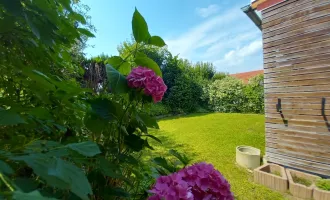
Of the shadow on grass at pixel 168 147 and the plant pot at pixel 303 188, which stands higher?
the shadow on grass at pixel 168 147

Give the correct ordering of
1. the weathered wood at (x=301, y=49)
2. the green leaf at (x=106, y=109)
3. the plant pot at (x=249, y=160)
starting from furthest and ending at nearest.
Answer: the plant pot at (x=249, y=160)
the weathered wood at (x=301, y=49)
the green leaf at (x=106, y=109)

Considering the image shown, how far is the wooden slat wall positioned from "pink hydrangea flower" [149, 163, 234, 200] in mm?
3234

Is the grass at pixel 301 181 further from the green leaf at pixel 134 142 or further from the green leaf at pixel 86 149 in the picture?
the green leaf at pixel 86 149

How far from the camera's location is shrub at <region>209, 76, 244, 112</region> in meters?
10.4

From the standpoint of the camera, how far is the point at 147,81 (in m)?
0.79

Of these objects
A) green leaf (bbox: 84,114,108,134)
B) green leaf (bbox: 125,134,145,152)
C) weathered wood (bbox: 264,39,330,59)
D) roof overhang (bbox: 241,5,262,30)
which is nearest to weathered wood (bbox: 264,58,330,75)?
weathered wood (bbox: 264,39,330,59)

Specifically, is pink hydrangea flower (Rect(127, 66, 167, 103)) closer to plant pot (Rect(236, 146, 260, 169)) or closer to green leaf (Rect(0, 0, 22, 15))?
green leaf (Rect(0, 0, 22, 15))

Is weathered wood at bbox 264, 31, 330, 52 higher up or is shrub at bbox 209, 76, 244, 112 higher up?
weathered wood at bbox 264, 31, 330, 52

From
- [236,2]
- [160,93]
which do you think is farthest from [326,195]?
[236,2]

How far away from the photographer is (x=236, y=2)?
5.34 m

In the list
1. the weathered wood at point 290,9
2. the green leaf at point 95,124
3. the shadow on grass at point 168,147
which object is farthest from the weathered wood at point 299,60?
the green leaf at point 95,124

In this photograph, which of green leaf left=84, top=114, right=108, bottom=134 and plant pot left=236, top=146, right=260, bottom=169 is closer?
green leaf left=84, top=114, right=108, bottom=134

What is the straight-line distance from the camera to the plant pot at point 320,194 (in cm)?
258

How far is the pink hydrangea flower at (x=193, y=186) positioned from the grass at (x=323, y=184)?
3041 millimetres
